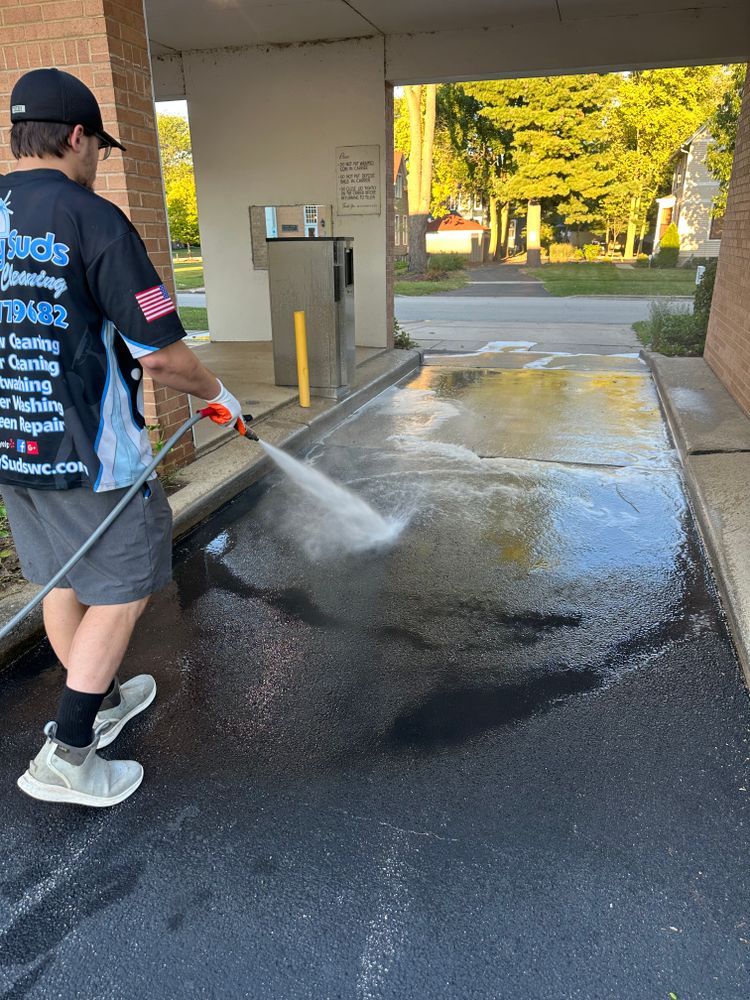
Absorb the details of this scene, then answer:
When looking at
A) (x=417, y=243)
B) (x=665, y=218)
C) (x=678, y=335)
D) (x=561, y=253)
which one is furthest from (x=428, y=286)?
(x=665, y=218)

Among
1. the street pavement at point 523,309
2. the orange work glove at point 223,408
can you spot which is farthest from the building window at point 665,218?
the orange work glove at point 223,408

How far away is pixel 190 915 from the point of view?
2.12 meters

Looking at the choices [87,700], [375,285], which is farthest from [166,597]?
[375,285]

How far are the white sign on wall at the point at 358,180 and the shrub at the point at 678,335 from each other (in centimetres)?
486

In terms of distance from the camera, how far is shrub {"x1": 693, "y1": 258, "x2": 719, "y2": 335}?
1110 cm

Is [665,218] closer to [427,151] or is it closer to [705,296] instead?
[427,151]

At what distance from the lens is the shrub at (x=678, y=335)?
1088 centimetres

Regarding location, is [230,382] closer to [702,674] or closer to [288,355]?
[288,355]

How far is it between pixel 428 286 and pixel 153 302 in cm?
2724

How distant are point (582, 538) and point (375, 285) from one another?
7107 mm

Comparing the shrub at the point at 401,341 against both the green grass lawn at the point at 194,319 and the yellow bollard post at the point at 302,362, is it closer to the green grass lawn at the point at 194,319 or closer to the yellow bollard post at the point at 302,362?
the yellow bollard post at the point at 302,362

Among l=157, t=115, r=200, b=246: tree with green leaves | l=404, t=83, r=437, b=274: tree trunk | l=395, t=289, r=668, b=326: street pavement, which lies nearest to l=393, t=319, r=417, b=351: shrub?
l=395, t=289, r=668, b=326: street pavement

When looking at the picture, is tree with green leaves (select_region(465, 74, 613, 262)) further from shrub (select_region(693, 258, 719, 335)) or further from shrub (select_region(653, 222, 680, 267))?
shrub (select_region(693, 258, 719, 335))

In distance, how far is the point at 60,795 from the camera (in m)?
2.49
